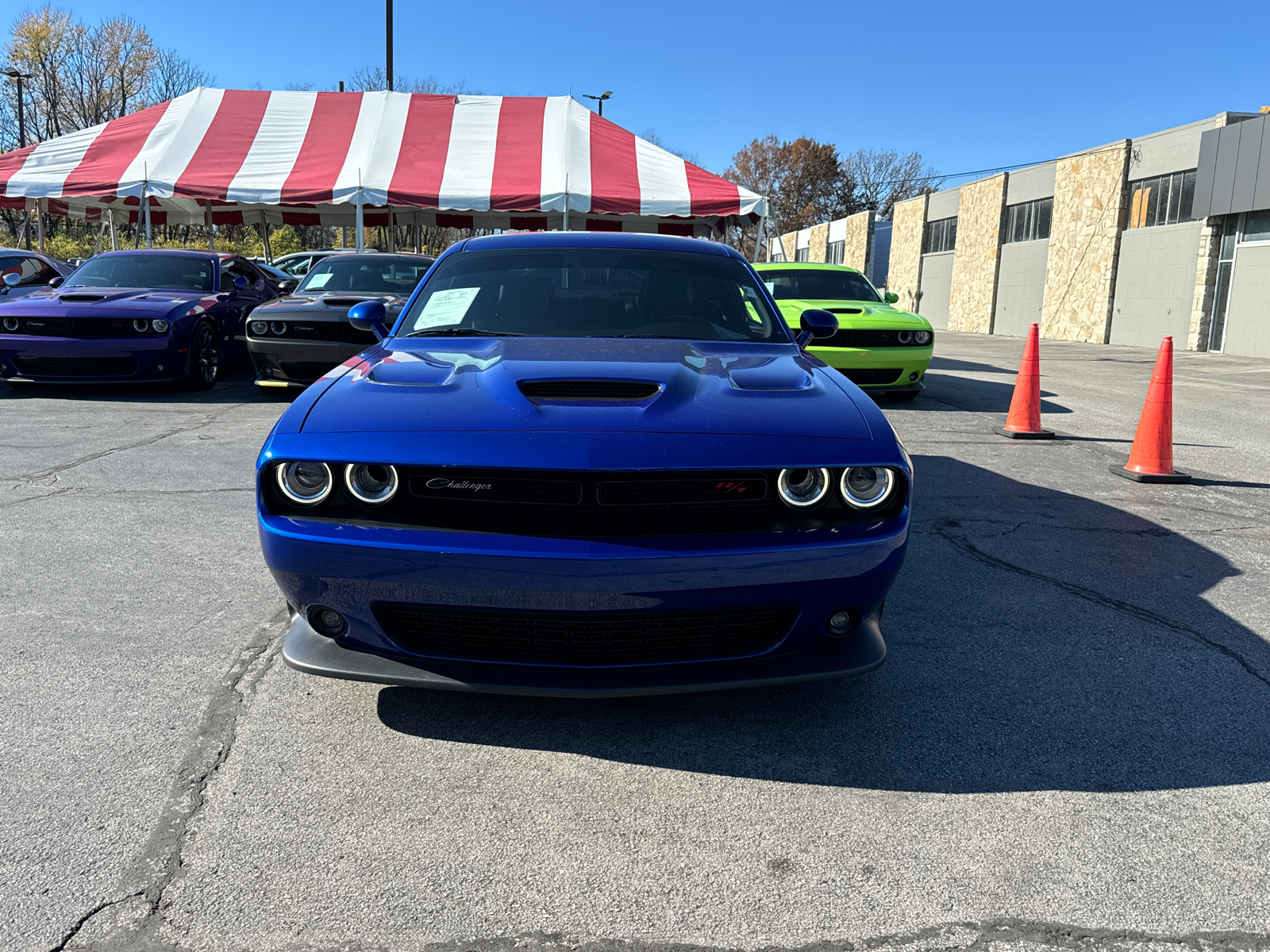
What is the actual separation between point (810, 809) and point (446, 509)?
3.87ft

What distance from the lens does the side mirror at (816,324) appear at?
13.8ft

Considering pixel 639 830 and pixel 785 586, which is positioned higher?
pixel 785 586

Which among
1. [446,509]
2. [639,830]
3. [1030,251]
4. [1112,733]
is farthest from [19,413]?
[1030,251]

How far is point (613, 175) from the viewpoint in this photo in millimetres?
15938

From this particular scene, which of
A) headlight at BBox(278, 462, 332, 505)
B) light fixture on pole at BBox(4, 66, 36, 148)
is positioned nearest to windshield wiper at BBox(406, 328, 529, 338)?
headlight at BBox(278, 462, 332, 505)

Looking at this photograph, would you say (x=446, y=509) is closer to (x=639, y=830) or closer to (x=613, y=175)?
(x=639, y=830)

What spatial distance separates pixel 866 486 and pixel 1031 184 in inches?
1261

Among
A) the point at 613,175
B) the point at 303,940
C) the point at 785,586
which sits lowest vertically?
the point at 303,940

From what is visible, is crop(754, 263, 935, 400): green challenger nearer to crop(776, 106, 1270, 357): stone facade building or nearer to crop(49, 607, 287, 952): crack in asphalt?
crop(49, 607, 287, 952): crack in asphalt

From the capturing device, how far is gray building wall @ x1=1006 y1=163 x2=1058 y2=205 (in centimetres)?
2950

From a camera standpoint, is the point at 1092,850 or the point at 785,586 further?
the point at 785,586

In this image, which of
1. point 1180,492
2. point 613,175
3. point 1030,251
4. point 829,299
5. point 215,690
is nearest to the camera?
point 215,690

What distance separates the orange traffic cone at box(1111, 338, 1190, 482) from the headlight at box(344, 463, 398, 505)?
18.3ft

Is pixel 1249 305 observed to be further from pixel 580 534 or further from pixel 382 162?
pixel 580 534
